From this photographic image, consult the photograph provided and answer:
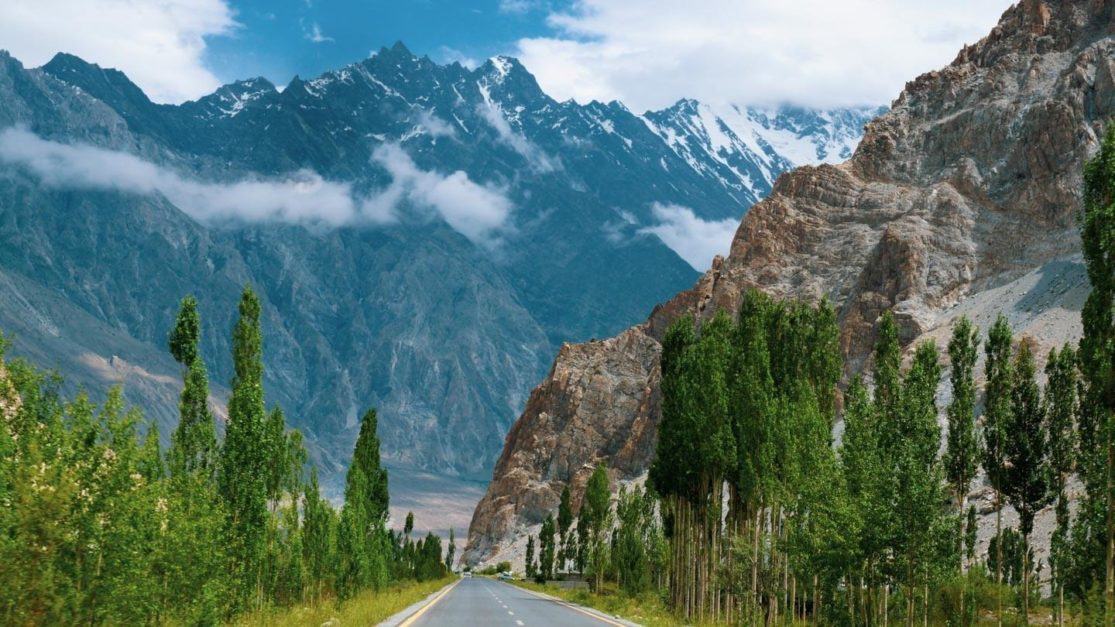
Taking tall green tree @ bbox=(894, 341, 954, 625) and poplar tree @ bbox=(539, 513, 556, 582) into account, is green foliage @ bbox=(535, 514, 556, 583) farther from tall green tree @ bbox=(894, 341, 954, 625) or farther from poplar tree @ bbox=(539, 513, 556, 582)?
A: tall green tree @ bbox=(894, 341, 954, 625)

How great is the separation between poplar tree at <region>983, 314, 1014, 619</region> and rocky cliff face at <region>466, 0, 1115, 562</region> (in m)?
46.0

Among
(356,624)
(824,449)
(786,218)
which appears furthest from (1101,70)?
(356,624)

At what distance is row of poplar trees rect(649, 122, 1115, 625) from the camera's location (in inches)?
1102

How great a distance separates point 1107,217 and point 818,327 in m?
26.7

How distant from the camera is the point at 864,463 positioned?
29984mm

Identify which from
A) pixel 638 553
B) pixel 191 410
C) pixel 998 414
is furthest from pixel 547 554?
pixel 191 410

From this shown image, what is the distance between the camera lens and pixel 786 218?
560ft

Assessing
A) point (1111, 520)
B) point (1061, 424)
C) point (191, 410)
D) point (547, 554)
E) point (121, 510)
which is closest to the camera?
point (121, 510)

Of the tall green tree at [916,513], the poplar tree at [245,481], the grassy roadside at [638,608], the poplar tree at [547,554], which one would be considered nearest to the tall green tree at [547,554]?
the poplar tree at [547,554]

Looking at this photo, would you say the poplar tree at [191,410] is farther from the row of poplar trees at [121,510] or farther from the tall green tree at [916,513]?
the tall green tree at [916,513]

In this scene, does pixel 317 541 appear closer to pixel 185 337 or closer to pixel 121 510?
pixel 185 337

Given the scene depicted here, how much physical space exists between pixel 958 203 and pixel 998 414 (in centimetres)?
9616

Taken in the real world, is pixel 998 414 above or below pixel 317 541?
above

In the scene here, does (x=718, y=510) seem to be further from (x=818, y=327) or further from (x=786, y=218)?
(x=786, y=218)
